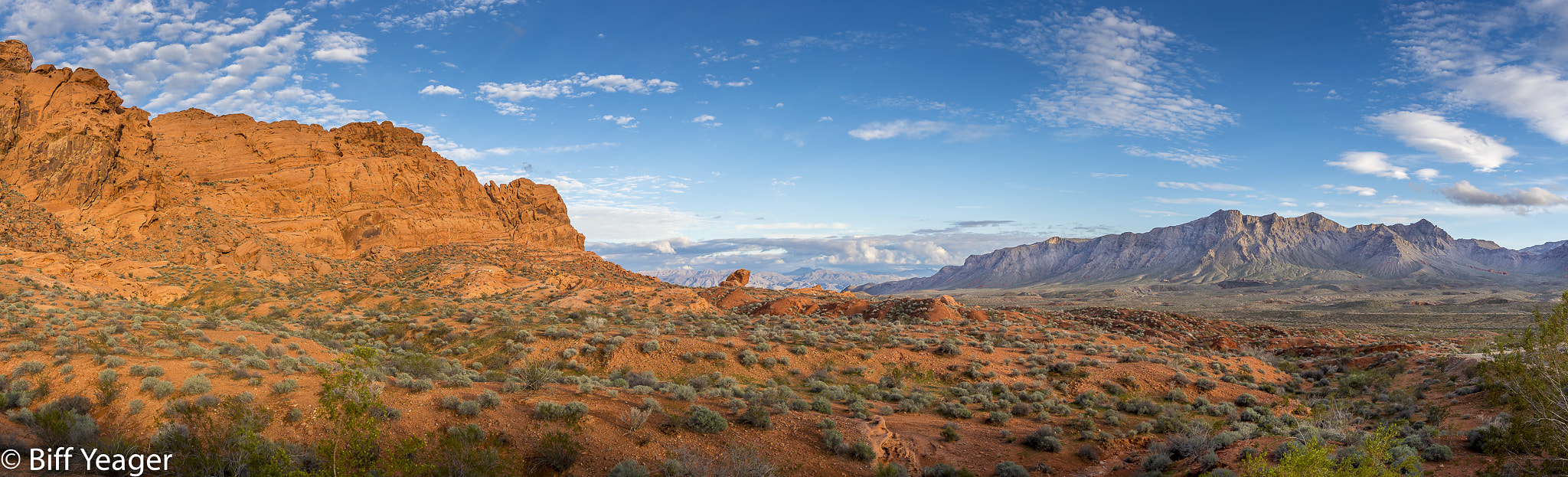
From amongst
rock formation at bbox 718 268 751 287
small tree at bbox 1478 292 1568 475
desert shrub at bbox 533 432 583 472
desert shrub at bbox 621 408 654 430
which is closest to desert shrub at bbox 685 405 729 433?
desert shrub at bbox 621 408 654 430

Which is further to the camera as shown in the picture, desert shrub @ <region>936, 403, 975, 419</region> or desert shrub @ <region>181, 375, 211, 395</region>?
desert shrub @ <region>936, 403, 975, 419</region>

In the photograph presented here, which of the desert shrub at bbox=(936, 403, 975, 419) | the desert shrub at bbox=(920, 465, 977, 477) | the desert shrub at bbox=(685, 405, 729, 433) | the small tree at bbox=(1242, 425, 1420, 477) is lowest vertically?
the desert shrub at bbox=(936, 403, 975, 419)

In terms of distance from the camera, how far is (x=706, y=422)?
1167 cm

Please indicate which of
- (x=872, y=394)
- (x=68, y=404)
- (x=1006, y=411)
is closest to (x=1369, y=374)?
(x=1006, y=411)

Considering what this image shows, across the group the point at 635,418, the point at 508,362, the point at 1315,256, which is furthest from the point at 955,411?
the point at 1315,256

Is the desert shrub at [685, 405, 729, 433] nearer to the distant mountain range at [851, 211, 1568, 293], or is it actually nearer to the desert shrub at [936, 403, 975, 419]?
the desert shrub at [936, 403, 975, 419]

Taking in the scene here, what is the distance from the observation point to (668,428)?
11.5 meters

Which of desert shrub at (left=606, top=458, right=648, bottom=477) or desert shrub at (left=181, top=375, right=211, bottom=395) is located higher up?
desert shrub at (left=181, top=375, right=211, bottom=395)

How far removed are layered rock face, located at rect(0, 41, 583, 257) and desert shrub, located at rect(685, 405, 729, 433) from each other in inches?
1900

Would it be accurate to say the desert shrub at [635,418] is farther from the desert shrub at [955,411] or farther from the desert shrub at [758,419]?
the desert shrub at [955,411]

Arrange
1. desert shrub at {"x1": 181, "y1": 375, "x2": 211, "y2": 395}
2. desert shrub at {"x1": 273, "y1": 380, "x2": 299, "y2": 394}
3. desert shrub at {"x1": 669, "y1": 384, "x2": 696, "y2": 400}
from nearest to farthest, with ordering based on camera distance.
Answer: desert shrub at {"x1": 181, "y1": 375, "x2": 211, "y2": 395}
desert shrub at {"x1": 273, "y1": 380, "x2": 299, "y2": 394}
desert shrub at {"x1": 669, "y1": 384, "x2": 696, "y2": 400}

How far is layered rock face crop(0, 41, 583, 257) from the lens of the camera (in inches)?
1515

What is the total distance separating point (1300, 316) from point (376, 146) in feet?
328

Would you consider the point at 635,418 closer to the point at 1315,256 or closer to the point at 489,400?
the point at 489,400
